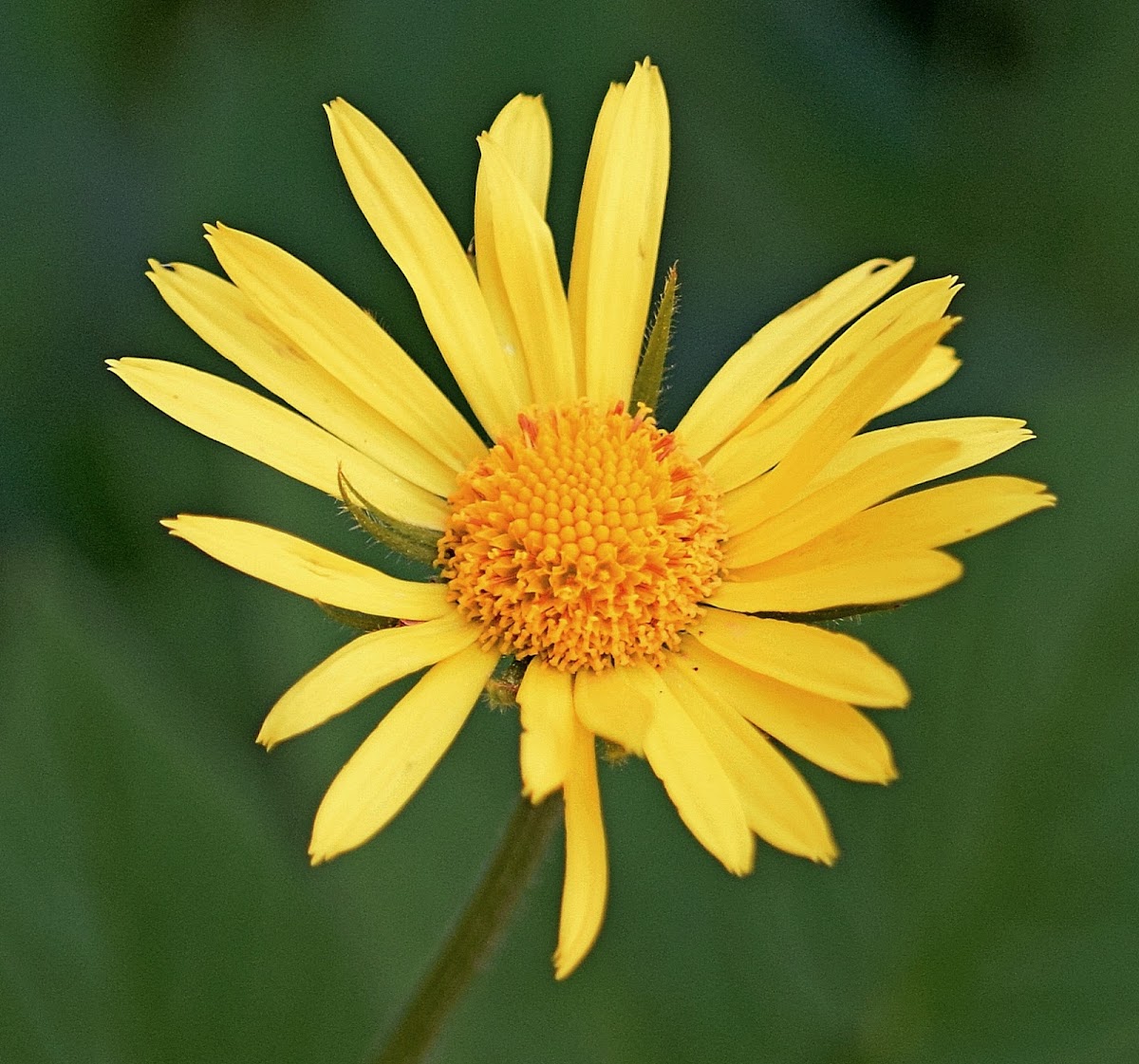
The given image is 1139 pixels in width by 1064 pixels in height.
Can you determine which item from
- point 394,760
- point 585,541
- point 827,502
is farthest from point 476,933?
point 827,502

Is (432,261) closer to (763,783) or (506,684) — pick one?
(506,684)

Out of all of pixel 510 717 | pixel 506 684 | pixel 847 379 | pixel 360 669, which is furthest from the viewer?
pixel 510 717

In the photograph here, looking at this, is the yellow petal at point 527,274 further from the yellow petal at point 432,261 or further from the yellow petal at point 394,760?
the yellow petal at point 394,760

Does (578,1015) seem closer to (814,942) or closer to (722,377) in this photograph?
(814,942)

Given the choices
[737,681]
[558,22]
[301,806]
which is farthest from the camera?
[558,22]

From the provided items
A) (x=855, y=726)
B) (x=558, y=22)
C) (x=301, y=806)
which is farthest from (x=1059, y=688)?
(x=558, y=22)
